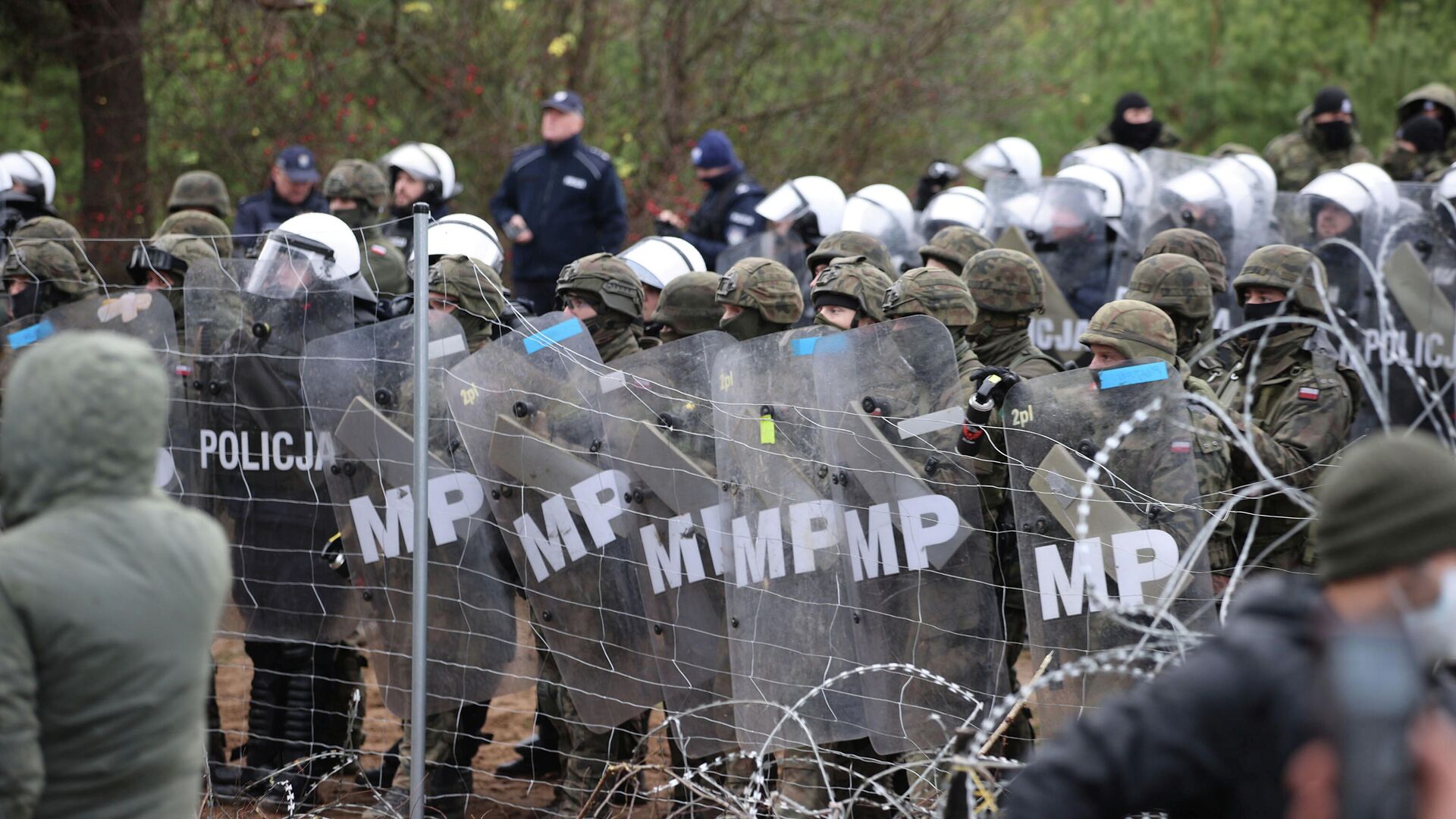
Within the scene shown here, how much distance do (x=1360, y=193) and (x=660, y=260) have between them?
3832 millimetres

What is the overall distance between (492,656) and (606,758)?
0.60m

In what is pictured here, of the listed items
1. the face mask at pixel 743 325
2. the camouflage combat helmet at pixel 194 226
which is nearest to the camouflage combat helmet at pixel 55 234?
the camouflage combat helmet at pixel 194 226

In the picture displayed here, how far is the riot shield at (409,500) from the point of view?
495 cm

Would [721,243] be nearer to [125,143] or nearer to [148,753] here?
[125,143]

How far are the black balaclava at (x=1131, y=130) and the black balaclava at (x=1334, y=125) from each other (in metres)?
1.17

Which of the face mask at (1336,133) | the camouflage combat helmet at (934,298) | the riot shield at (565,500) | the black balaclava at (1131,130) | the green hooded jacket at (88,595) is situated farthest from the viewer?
the black balaclava at (1131,130)

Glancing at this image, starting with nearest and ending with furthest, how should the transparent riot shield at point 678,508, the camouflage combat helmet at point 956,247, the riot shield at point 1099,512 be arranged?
the riot shield at point 1099,512
the transparent riot shield at point 678,508
the camouflage combat helmet at point 956,247

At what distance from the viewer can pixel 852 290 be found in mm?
5301

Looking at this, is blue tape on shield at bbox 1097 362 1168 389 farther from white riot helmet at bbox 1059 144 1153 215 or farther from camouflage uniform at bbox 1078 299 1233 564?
white riot helmet at bbox 1059 144 1153 215

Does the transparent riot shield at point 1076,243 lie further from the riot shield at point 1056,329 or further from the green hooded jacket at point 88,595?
the green hooded jacket at point 88,595

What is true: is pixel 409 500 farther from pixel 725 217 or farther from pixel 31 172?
pixel 31 172

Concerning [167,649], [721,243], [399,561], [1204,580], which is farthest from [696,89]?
[167,649]

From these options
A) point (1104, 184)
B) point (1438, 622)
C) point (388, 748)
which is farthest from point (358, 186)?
point (1438, 622)

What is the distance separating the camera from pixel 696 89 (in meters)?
13.7
